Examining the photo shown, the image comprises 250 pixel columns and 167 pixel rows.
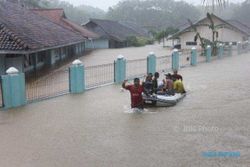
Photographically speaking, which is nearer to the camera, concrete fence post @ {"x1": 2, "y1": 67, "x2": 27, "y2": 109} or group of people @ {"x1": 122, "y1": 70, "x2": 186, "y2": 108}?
group of people @ {"x1": 122, "y1": 70, "x2": 186, "y2": 108}

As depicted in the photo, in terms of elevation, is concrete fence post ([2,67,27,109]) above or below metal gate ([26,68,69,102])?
above

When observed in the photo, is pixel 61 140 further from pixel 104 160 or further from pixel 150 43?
pixel 150 43

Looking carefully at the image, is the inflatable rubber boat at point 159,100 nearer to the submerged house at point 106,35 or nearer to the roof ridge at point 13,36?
the roof ridge at point 13,36

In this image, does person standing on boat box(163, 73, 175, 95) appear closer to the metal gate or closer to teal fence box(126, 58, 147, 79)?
the metal gate

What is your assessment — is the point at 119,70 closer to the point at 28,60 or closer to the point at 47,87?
the point at 47,87

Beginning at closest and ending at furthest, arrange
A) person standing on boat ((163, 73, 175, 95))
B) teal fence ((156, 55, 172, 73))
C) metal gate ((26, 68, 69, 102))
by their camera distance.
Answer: person standing on boat ((163, 73, 175, 95)) → metal gate ((26, 68, 69, 102)) → teal fence ((156, 55, 172, 73))

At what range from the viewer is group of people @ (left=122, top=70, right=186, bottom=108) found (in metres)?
11.7

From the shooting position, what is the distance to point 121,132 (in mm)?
9523

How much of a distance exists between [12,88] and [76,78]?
3.32 metres

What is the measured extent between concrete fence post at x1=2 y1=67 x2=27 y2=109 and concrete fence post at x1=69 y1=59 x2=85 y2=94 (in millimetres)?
2821

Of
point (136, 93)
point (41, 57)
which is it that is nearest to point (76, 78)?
point (136, 93)

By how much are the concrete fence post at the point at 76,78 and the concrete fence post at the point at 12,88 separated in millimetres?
2821

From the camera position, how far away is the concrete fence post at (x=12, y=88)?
11953 millimetres

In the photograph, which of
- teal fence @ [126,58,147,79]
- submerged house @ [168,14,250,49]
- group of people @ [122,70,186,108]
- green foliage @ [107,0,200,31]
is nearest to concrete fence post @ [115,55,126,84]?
teal fence @ [126,58,147,79]
